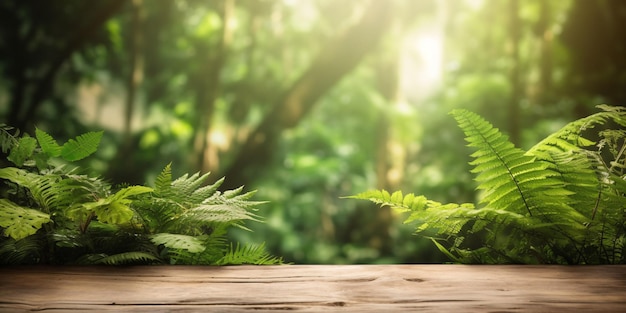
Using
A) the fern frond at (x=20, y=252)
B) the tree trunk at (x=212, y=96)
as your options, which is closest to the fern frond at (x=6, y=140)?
the fern frond at (x=20, y=252)

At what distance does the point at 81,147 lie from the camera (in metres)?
1.14

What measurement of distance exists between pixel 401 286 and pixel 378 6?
7.34 meters

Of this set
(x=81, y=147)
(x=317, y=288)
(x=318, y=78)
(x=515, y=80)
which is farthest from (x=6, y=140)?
(x=515, y=80)

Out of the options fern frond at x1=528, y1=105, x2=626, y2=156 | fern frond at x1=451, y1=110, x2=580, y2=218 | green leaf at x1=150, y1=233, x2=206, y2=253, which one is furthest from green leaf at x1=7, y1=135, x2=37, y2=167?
fern frond at x1=528, y1=105, x2=626, y2=156

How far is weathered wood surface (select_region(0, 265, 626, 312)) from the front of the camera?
857 millimetres

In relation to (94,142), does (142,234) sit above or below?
below

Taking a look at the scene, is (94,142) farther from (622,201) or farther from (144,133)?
(144,133)

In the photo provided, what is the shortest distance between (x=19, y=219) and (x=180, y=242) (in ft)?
1.05

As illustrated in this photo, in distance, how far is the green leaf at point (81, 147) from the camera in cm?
113

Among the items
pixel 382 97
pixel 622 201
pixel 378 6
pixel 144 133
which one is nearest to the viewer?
pixel 622 201

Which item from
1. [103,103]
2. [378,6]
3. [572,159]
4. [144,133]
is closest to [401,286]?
[572,159]

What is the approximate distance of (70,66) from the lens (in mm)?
8961

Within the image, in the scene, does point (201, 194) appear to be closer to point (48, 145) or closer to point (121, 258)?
point (121, 258)

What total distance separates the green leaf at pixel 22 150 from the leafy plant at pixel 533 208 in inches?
30.0
